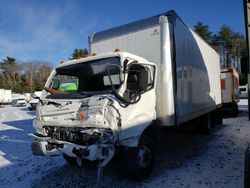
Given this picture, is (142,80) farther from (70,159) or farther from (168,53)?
(70,159)

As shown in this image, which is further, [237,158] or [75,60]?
[237,158]

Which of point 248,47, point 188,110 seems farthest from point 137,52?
point 248,47

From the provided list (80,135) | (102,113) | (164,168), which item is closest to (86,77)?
(80,135)

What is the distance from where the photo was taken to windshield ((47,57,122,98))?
18.0ft

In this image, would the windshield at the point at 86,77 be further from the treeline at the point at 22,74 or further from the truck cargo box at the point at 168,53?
the treeline at the point at 22,74

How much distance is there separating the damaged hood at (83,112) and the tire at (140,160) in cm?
76

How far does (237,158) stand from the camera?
6.54 m

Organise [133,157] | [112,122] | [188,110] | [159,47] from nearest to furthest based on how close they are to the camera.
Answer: [112,122] → [133,157] → [159,47] → [188,110]

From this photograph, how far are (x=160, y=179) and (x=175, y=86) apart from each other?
6.39 ft

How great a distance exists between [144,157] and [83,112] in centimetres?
153

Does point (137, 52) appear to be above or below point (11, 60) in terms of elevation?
below

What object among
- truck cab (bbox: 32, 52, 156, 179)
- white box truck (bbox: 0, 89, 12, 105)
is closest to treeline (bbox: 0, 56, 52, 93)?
white box truck (bbox: 0, 89, 12, 105)

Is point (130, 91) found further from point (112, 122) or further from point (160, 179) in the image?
point (160, 179)

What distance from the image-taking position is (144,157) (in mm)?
5371
